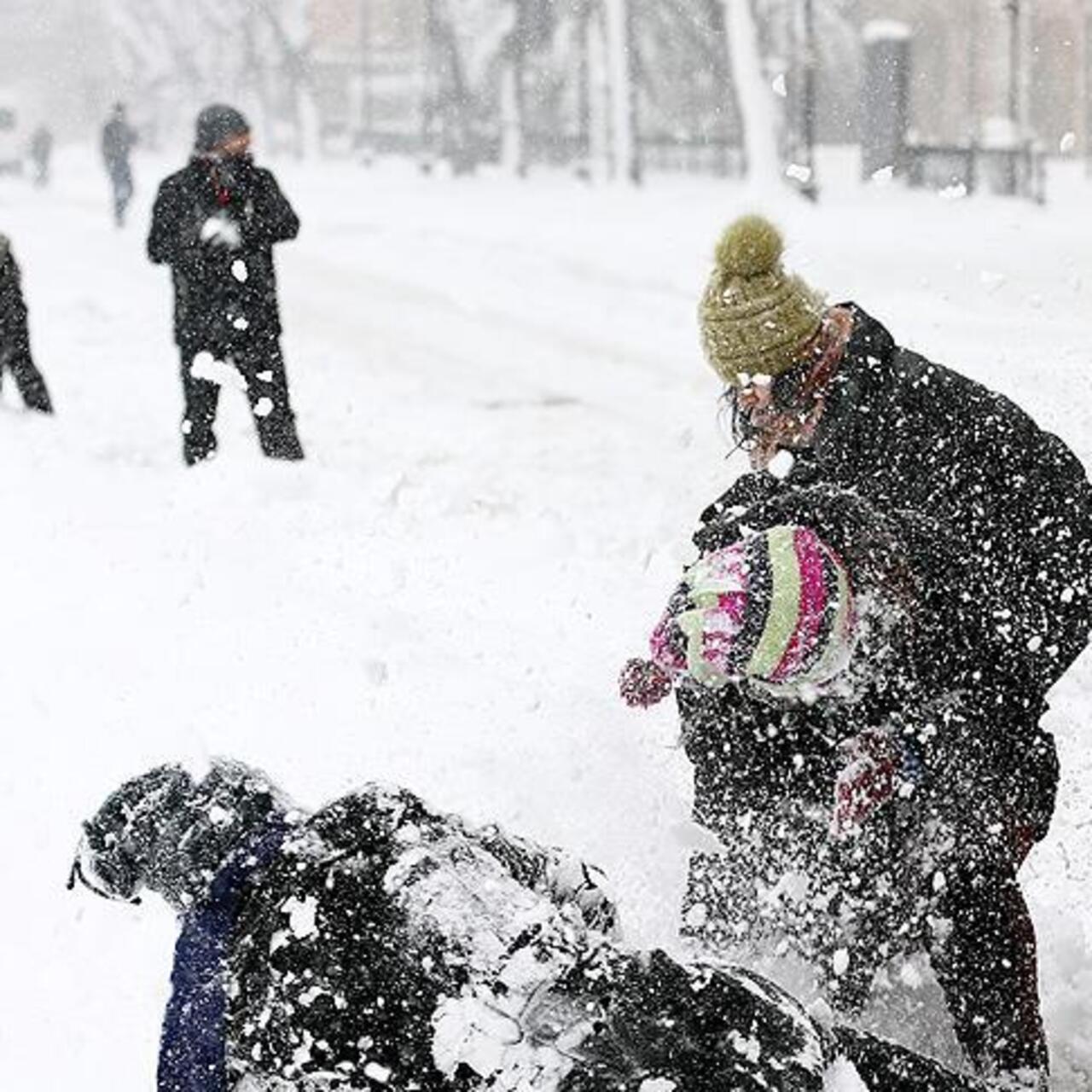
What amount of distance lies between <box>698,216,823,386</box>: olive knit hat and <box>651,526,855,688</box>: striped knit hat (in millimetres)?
705

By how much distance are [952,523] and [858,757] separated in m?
0.65

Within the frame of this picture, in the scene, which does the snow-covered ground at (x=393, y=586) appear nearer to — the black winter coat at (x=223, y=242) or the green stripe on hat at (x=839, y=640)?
the black winter coat at (x=223, y=242)

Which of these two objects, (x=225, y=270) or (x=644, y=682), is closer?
(x=644, y=682)

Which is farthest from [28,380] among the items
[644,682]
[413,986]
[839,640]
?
[413,986]

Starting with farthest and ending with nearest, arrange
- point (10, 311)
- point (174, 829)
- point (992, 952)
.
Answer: point (10, 311) < point (992, 952) < point (174, 829)

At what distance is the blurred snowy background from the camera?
12.5 ft

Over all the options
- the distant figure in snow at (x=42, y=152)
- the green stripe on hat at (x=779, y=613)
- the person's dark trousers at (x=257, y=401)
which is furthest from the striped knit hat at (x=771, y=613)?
the distant figure in snow at (x=42, y=152)

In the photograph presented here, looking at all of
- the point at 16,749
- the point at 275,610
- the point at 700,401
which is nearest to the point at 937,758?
the point at 16,749

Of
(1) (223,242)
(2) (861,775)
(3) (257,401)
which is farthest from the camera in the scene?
(3) (257,401)

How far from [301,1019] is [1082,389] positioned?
23.1ft

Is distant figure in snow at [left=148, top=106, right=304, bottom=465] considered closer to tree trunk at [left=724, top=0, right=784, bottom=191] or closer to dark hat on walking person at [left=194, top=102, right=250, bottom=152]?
dark hat on walking person at [left=194, top=102, right=250, bottom=152]

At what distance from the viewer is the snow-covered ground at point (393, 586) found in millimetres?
3596

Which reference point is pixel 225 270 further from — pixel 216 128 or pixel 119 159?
pixel 119 159

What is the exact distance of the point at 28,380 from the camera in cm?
921
